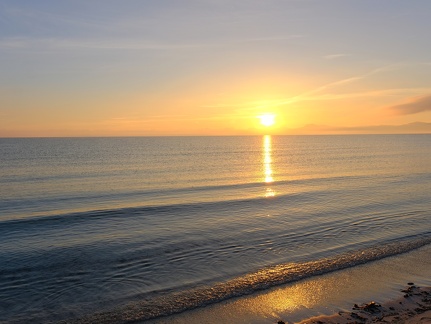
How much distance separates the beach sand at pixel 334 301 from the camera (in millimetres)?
11539

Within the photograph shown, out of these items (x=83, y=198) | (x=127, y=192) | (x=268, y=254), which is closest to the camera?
(x=268, y=254)

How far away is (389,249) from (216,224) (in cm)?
1038

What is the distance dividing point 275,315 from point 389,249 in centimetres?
973

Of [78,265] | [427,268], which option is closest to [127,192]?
[78,265]

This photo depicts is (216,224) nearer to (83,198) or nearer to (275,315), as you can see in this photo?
(275,315)

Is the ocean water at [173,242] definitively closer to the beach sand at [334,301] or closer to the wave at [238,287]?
the wave at [238,287]

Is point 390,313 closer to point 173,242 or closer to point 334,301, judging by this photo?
point 334,301

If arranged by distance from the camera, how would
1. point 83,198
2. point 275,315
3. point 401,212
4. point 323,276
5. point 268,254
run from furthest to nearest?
point 83,198, point 401,212, point 268,254, point 323,276, point 275,315

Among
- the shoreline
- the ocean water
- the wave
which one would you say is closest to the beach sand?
the shoreline

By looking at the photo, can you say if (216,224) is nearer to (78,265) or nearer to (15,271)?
(78,265)

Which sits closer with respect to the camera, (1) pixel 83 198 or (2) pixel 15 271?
(2) pixel 15 271

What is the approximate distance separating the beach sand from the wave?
395mm

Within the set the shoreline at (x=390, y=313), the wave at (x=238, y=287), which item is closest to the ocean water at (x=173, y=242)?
the wave at (x=238, y=287)

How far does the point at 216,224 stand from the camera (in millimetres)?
24656
